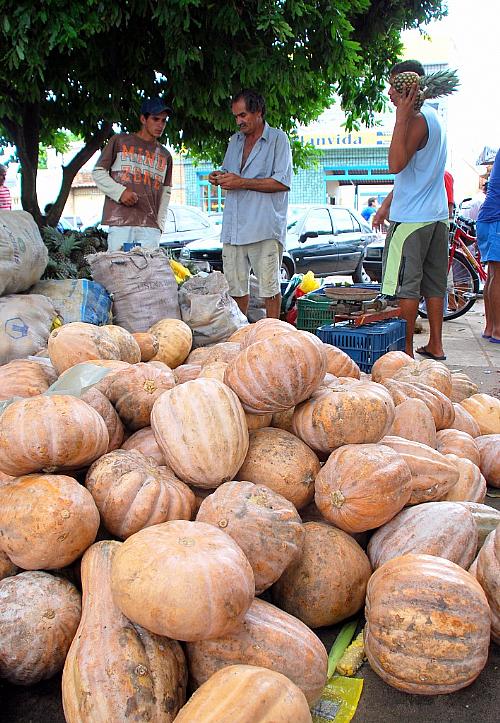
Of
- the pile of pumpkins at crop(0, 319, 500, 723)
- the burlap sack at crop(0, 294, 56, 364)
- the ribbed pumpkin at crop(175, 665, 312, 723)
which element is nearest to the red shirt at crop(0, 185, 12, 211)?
the burlap sack at crop(0, 294, 56, 364)

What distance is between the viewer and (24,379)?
3.04m

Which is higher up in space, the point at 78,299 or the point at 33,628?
the point at 78,299

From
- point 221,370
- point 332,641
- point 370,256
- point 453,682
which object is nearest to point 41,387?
point 221,370

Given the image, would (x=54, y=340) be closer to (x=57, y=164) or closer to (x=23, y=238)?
(x=23, y=238)

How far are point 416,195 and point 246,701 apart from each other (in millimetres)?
4968

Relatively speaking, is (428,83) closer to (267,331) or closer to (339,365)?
(339,365)

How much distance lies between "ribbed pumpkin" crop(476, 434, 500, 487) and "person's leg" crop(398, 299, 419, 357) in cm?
253

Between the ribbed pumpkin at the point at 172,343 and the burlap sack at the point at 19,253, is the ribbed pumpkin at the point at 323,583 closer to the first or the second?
the ribbed pumpkin at the point at 172,343

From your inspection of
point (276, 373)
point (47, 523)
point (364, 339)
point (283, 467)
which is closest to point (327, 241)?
point (364, 339)

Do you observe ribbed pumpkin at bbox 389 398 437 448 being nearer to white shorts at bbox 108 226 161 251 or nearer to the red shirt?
white shorts at bbox 108 226 161 251

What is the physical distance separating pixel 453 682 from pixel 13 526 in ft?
4.61

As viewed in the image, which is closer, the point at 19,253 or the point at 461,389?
the point at 461,389

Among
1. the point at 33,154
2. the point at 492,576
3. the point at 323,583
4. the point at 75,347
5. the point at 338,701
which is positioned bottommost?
the point at 338,701

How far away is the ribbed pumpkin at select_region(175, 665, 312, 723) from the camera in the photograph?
4.73ft
